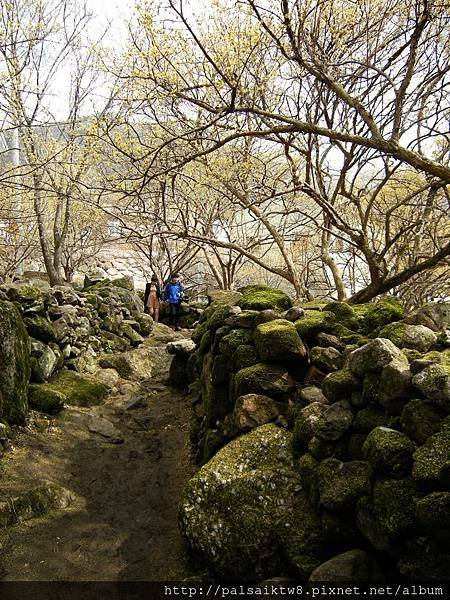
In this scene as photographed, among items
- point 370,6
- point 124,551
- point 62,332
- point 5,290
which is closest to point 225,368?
point 124,551

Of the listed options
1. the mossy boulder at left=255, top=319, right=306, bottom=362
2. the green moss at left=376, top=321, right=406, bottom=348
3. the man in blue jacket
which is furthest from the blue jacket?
the green moss at left=376, top=321, right=406, bottom=348

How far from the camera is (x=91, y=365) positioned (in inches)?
376

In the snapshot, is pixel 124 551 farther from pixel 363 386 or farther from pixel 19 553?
pixel 363 386

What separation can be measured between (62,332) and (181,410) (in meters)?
3.01

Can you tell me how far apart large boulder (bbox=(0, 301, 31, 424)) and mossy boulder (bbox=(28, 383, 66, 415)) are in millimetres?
364

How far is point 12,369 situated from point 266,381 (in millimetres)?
3969

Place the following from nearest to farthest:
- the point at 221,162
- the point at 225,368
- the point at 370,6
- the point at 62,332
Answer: the point at 225,368 → the point at 370,6 → the point at 62,332 → the point at 221,162

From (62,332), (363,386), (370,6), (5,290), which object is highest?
(370,6)

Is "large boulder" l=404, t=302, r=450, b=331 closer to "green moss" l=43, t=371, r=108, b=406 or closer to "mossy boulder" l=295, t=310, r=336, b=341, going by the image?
"mossy boulder" l=295, t=310, r=336, b=341

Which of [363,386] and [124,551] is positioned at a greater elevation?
[363,386]

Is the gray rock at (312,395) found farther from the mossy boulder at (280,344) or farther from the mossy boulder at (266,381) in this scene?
the mossy boulder at (280,344)

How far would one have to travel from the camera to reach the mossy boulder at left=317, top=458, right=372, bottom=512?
3.05m

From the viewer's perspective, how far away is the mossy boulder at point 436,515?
95.3 inches

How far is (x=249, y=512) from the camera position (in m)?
3.70
